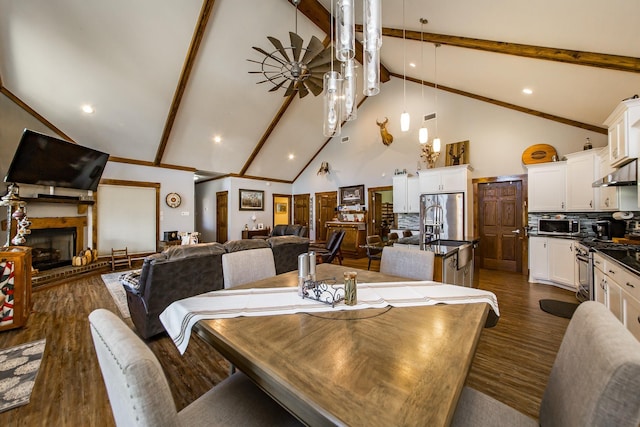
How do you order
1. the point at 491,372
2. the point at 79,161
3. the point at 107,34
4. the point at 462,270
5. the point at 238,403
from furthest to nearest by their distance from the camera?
the point at 79,161, the point at 107,34, the point at 462,270, the point at 491,372, the point at 238,403

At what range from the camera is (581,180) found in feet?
13.2

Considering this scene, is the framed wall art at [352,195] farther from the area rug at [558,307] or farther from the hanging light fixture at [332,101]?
the hanging light fixture at [332,101]

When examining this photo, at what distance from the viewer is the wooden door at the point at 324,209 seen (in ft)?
27.7

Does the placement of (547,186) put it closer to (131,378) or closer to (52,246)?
(131,378)

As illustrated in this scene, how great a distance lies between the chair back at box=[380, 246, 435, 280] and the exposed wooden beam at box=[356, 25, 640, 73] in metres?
2.96

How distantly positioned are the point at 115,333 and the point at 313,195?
843 centimetres

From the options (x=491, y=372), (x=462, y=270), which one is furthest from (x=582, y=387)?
(x=462, y=270)

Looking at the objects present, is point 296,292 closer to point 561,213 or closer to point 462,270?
point 462,270

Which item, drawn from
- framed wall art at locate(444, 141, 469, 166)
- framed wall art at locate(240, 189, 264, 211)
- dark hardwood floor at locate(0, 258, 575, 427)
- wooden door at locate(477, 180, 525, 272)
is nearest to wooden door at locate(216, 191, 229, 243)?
framed wall art at locate(240, 189, 264, 211)

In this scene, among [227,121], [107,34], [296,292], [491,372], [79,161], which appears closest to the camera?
[296,292]

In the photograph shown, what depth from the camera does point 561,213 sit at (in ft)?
14.9

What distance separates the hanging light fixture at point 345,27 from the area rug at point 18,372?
3183 mm

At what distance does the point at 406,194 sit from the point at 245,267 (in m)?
5.15

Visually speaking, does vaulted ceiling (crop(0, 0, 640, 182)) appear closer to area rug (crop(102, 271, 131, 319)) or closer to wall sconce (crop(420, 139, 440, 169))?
wall sconce (crop(420, 139, 440, 169))
